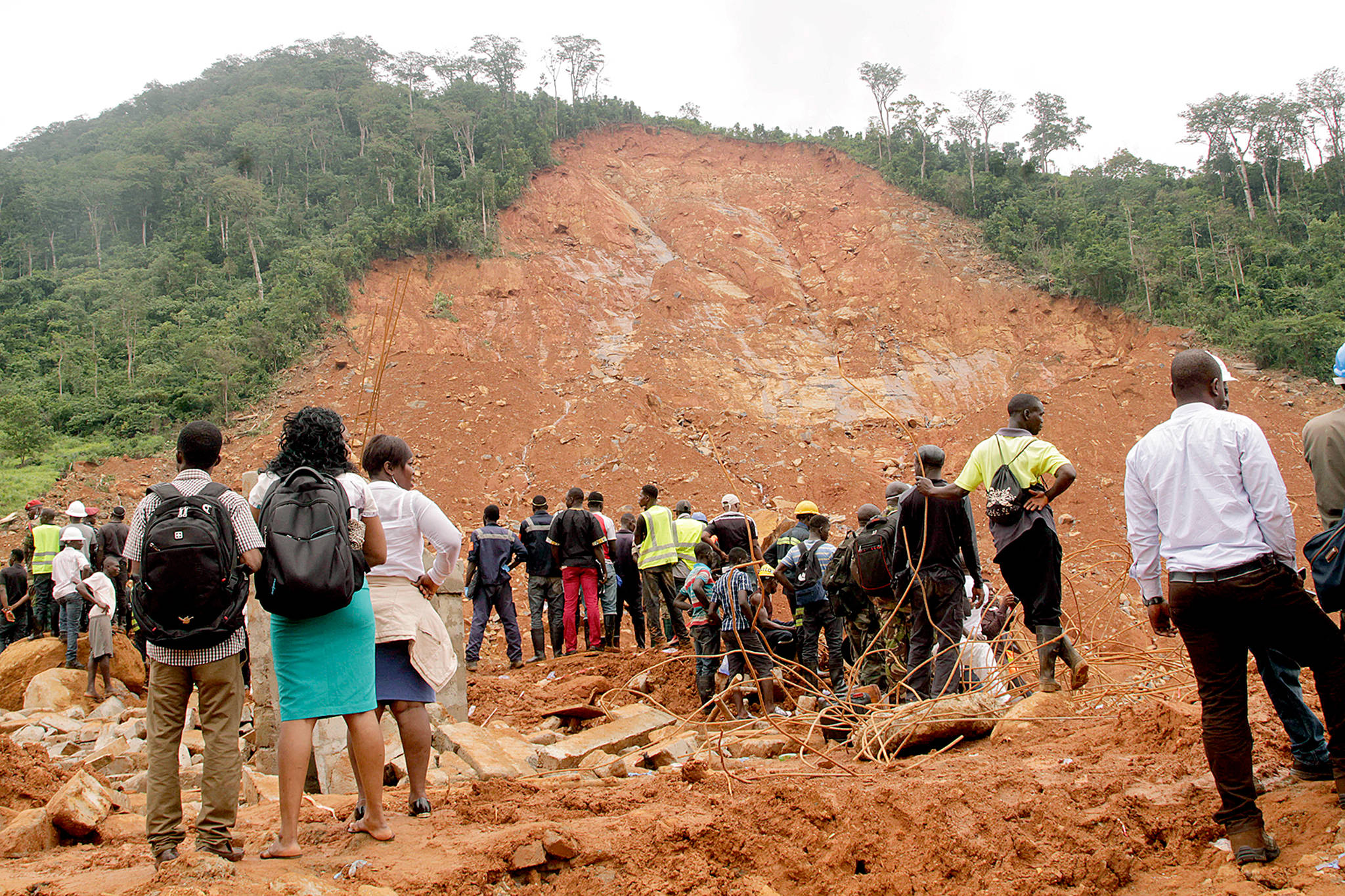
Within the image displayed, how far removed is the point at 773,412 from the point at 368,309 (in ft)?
38.5

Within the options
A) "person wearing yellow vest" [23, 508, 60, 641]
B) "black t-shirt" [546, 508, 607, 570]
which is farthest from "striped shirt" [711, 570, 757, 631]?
"person wearing yellow vest" [23, 508, 60, 641]

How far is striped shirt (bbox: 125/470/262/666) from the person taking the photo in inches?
121

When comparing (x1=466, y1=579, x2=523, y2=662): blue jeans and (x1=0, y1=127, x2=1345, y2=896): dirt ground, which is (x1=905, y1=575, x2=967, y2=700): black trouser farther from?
(x1=466, y1=579, x2=523, y2=662): blue jeans

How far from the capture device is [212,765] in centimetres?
311

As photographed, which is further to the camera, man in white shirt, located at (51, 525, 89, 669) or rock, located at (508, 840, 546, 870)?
man in white shirt, located at (51, 525, 89, 669)

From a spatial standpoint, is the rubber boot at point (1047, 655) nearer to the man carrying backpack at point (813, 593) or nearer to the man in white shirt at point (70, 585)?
the man carrying backpack at point (813, 593)

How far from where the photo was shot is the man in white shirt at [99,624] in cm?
796

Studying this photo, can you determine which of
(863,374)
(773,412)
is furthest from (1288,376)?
(773,412)

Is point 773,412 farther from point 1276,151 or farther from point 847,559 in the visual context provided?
point 1276,151

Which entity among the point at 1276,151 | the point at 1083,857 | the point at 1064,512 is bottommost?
the point at 1064,512

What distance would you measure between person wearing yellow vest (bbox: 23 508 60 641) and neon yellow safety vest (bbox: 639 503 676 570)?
6.38 meters

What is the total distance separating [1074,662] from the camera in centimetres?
474

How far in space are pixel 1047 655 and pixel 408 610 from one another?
351 cm

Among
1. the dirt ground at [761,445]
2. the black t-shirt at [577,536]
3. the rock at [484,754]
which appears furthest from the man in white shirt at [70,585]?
the rock at [484,754]
